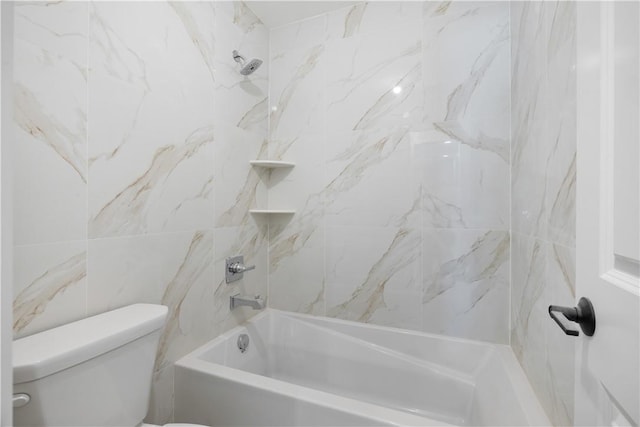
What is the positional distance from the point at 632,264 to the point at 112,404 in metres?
1.20

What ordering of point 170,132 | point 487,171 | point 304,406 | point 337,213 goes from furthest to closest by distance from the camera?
point 337,213
point 487,171
point 170,132
point 304,406

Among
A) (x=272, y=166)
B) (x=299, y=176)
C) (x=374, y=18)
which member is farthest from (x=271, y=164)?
(x=374, y=18)

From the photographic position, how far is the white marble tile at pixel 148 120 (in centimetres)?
95

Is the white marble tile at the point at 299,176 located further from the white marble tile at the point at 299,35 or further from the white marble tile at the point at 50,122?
the white marble tile at the point at 50,122

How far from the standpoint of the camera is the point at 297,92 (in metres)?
1.81

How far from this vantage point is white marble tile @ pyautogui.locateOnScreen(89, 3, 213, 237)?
0.95 meters

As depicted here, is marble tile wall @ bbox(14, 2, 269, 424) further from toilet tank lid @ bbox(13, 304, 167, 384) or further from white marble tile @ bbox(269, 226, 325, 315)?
white marble tile @ bbox(269, 226, 325, 315)

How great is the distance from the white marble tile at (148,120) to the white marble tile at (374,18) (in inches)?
31.6

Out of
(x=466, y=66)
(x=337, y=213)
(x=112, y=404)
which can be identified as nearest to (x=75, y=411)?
(x=112, y=404)

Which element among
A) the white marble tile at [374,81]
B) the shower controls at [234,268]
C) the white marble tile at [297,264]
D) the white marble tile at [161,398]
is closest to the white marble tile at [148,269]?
the shower controls at [234,268]

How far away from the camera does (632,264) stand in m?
0.42

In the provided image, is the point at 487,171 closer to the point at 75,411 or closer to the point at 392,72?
the point at 392,72

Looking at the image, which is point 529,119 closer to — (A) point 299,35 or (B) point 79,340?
(A) point 299,35

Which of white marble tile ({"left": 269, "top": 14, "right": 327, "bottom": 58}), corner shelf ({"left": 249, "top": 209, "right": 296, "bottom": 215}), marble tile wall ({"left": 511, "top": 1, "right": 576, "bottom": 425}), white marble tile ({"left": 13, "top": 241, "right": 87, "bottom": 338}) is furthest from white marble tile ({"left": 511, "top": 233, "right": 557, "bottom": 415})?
white marble tile ({"left": 269, "top": 14, "right": 327, "bottom": 58})
